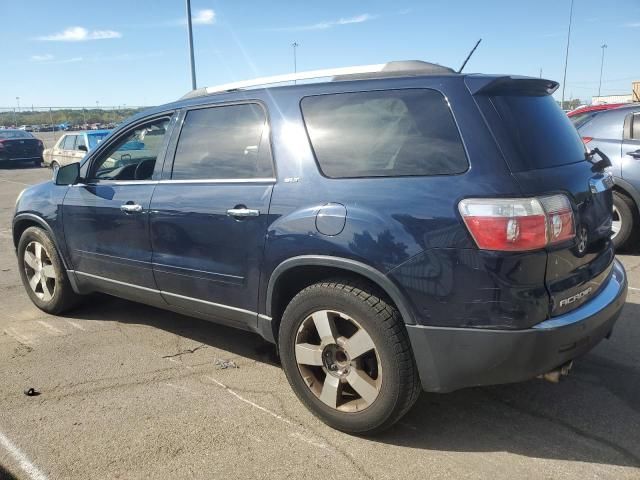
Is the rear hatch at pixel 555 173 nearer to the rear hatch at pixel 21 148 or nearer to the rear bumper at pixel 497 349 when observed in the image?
the rear bumper at pixel 497 349

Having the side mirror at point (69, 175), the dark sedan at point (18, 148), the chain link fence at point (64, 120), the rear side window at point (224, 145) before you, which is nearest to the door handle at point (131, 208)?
the rear side window at point (224, 145)

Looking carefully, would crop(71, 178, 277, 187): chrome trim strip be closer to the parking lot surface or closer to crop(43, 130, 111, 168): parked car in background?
the parking lot surface

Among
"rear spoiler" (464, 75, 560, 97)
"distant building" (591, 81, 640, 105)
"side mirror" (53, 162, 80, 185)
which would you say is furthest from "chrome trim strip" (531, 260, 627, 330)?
"distant building" (591, 81, 640, 105)

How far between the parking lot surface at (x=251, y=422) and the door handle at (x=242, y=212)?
1101 mm

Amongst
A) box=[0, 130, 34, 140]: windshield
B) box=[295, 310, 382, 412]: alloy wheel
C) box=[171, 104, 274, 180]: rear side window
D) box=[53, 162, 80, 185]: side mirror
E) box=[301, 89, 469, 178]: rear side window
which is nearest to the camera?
box=[301, 89, 469, 178]: rear side window

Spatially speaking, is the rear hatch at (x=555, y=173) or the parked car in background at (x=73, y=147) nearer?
the rear hatch at (x=555, y=173)

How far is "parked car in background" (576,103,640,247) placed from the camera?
6.32 m

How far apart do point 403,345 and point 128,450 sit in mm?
1488

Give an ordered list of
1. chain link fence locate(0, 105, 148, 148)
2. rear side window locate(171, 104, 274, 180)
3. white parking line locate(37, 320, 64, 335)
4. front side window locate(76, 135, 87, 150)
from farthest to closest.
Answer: chain link fence locate(0, 105, 148, 148) < front side window locate(76, 135, 87, 150) < white parking line locate(37, 320, 64, 335) < rear side window locate(171, 104, 274, 180)

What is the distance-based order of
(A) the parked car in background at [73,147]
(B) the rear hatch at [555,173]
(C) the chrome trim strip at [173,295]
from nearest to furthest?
(B) the rear hatch at [555,173]
(C) the chrome trim strip at [173,295]
(A) the parked car in background at [73,147]

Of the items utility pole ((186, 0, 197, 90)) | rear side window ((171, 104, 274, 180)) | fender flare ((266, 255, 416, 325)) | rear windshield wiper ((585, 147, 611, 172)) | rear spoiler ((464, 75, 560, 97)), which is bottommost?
fender flare ((266, 255, 416, 325))

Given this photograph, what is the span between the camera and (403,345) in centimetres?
262

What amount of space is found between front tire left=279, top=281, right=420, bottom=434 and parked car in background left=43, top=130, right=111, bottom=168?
13369 mm

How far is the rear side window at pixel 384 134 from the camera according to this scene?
102 inches
